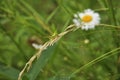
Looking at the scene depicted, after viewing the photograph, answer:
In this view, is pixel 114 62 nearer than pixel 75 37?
Yes

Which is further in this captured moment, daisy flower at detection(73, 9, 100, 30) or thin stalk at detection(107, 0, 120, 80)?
daisy flower at detection(73, 9, 100, 30)

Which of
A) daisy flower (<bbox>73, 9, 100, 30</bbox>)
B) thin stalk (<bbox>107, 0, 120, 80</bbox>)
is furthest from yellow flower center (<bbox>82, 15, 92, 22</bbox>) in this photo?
thin stalk (<bbox>107, 0, 120, 80</bbox>)

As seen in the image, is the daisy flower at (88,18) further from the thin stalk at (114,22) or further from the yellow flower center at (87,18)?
the thin stalk at (114,22)

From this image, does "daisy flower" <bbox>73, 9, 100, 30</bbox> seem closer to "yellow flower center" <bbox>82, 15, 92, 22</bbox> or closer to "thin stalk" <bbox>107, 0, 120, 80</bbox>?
"yellow flower center" <bbox>82, 15, 92, 22</bbox>

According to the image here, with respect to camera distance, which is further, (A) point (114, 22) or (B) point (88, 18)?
(B) point (88, 18)

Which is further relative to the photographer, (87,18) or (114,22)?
(87,18)

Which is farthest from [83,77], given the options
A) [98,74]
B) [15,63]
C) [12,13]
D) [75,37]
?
[15,63]

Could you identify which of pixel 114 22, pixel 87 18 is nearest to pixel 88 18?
pixel 87 18

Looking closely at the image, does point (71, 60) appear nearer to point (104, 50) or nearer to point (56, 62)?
point (104, 50)

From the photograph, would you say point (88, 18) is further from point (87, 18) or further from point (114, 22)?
point (114, 22)

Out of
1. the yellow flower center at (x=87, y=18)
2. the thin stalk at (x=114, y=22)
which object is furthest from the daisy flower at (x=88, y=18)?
the thin stalk at (x=114, y=22)

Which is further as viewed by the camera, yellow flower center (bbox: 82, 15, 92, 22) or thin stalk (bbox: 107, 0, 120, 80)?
yellow flower center (bbox: 82, 15, 92, 22)
